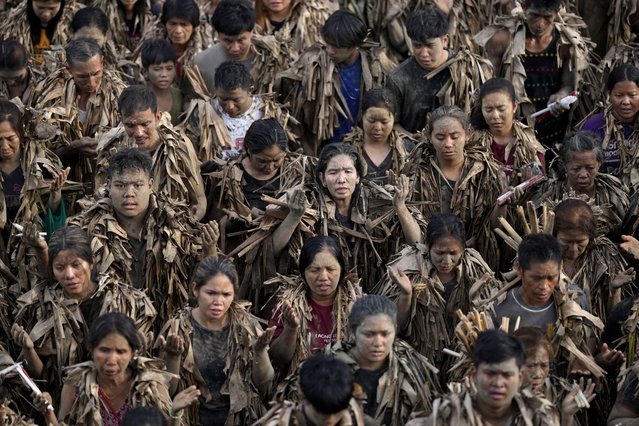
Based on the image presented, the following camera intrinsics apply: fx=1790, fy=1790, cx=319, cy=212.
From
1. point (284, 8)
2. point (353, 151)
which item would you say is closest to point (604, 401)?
point (353, 151)

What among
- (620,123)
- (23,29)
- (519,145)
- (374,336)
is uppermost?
(23,29)

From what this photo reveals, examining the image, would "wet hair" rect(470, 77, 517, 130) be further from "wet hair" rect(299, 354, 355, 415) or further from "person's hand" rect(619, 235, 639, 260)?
"wet hair" rect(299, 354, 355, 415)

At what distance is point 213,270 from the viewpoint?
10391mm

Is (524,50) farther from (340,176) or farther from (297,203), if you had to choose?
(297,203)

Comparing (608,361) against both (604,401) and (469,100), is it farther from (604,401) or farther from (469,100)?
(469,100)

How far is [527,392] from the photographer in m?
9.39

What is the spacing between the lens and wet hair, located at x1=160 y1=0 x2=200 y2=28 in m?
13.8

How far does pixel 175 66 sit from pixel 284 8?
1.32m

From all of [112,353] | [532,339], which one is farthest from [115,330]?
[532,339]

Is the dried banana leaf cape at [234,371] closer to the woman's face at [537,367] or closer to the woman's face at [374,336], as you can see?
the woman's face at [374,336]

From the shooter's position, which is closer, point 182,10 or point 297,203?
point 297,203

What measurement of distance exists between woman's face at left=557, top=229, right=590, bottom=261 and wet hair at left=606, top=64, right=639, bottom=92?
5.66 ft

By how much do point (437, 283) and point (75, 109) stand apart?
134 inches

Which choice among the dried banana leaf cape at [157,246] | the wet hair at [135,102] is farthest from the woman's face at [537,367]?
the wet hair at [135,102]
